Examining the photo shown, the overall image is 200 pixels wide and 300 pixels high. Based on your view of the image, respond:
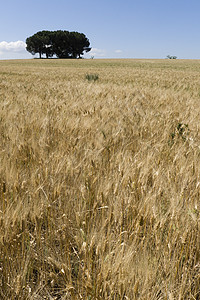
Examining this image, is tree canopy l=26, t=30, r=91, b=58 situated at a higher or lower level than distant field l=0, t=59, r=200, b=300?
higher

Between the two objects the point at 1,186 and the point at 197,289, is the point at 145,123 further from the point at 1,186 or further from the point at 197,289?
the point at 197,289

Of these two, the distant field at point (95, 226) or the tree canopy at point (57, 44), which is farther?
the tree canopy at point (57, 44)

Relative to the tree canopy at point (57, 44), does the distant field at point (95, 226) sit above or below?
below

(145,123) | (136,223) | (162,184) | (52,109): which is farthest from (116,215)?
(52,109)

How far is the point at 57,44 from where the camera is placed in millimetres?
81812

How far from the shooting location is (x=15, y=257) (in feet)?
3.36

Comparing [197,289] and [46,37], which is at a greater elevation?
[46,37]

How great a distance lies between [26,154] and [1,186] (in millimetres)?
625

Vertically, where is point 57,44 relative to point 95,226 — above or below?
above

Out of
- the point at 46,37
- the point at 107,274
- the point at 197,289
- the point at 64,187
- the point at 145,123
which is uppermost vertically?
the point at 46,37

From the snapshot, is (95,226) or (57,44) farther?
(57,44)

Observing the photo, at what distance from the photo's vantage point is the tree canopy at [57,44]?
80938 mm

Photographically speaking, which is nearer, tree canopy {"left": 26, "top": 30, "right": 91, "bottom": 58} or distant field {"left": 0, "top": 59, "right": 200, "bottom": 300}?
distant field {"left": 0, "top": 59, "right": 200, "bottom": 300}

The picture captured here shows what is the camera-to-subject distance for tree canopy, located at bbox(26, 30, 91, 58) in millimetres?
80938
